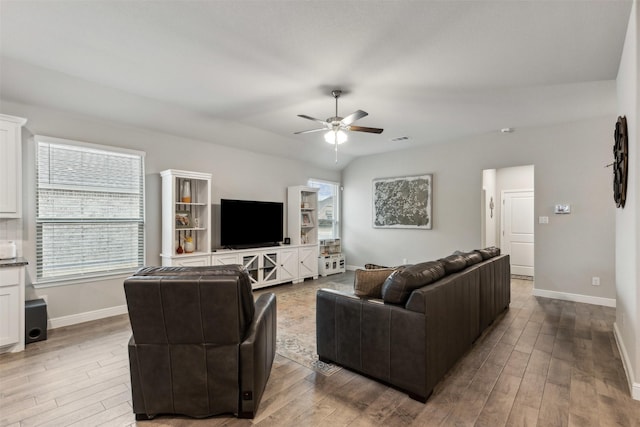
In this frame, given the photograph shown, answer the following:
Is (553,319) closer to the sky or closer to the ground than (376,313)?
closer to the ground

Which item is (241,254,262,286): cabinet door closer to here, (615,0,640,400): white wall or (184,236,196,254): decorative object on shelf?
(184,236,196,254): decorative object on shelf

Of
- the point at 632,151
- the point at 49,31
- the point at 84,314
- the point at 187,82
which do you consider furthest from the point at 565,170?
the point at 84,314

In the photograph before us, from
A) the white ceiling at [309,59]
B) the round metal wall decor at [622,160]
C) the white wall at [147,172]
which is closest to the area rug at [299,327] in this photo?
the white wall at [147,172]

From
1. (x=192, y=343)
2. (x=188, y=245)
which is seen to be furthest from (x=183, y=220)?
(x=192, y=343)

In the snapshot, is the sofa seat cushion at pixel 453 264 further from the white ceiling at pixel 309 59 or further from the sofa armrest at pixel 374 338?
the white ceiling at pixel 309 59

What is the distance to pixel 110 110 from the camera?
12.8ft

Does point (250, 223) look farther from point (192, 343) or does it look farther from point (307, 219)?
point (192, 343)

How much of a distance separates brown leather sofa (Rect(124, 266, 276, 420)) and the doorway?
6145mm

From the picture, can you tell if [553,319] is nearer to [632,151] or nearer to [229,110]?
[632,151]

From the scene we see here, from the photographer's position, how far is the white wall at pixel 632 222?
88.1 inches

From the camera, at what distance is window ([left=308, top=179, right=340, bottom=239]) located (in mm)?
7363

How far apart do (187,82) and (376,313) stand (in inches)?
118

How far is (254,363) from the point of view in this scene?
6.45 ft

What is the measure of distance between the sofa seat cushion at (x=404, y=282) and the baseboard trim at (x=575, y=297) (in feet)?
12.4
